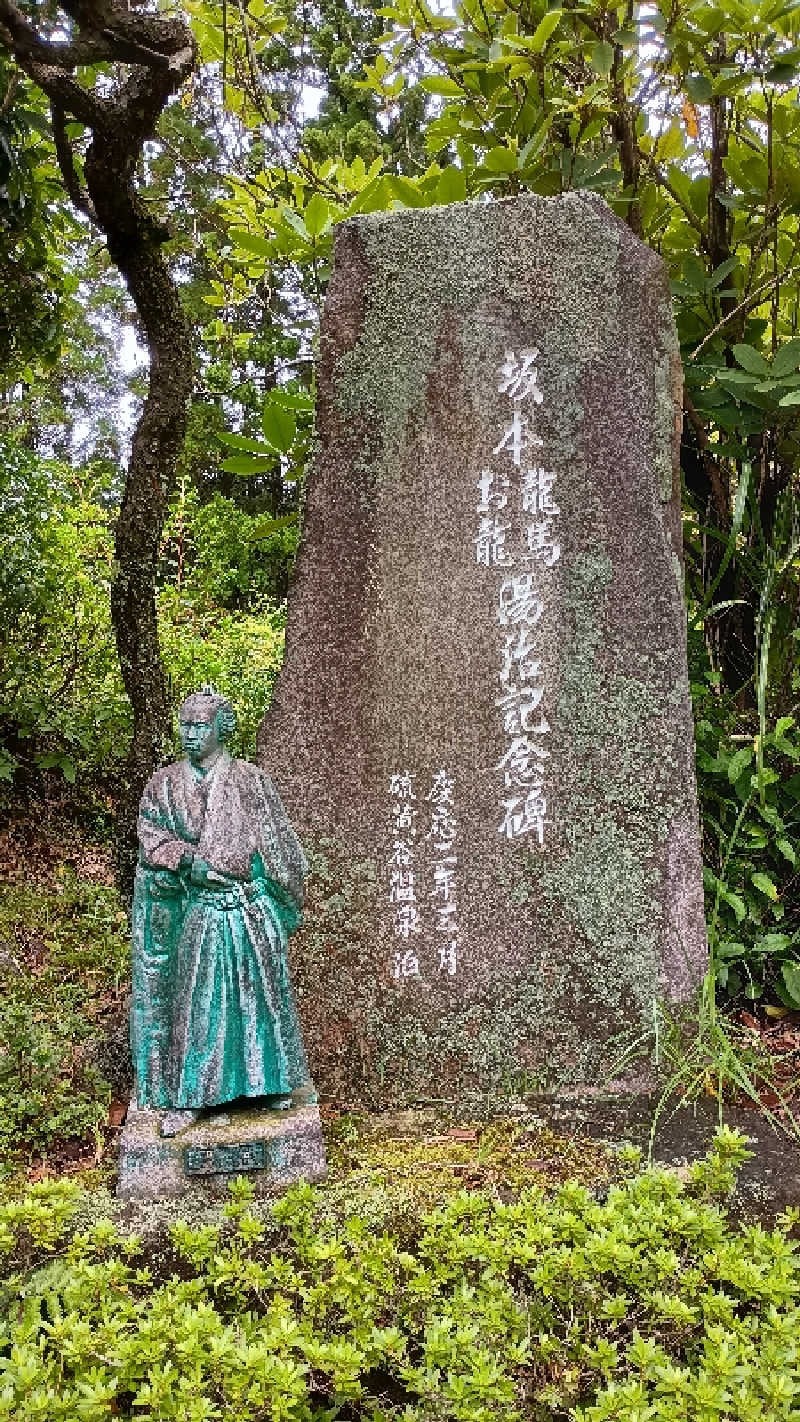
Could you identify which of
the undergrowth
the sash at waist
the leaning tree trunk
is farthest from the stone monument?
the leaning tree trunk

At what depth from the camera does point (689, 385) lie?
3.82 meters

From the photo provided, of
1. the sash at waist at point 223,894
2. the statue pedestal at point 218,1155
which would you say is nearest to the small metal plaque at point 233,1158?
the statue pedestal at point 218,1155

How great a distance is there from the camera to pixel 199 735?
2.53 metres

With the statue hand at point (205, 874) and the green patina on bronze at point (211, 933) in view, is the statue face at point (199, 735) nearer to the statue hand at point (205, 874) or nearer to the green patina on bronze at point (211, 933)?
the green patina on bronze at point (211, 933)

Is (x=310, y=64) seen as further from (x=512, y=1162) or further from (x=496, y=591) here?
(x=512, y=1162)

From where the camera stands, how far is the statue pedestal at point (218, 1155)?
7.87 ft

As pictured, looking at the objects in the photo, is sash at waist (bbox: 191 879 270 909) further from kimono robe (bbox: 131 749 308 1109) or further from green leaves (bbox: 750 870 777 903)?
green leaves (bbox: 750 870 777 903)

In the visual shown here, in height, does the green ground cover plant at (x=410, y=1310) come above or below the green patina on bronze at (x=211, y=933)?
below

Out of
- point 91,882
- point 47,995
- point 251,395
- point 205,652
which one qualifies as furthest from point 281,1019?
point 251,395

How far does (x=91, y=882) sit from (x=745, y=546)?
3.24 metres

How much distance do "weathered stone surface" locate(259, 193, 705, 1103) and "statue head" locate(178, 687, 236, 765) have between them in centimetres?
61

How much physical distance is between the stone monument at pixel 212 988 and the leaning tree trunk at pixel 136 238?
159 cm

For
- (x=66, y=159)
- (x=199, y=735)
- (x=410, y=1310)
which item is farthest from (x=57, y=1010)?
(x=66, y=159)

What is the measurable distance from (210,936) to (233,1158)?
47 cm
